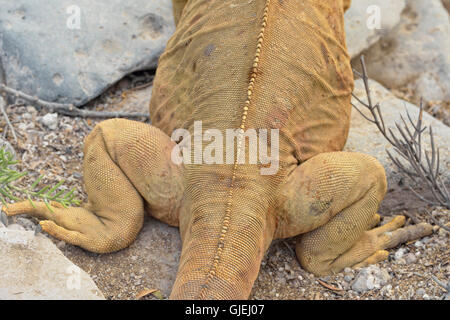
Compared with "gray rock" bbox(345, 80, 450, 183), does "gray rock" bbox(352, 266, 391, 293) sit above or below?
below

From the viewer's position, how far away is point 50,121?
585 centimetres

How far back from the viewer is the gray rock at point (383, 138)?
539 centimetres

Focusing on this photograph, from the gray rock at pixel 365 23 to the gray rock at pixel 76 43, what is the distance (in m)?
2.01

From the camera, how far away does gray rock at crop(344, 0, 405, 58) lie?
6.88 metres

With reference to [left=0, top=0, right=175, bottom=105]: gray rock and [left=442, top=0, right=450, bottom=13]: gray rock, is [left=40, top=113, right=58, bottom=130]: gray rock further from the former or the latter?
[left=442, top=0, right=450, bottom=13]: gray rock

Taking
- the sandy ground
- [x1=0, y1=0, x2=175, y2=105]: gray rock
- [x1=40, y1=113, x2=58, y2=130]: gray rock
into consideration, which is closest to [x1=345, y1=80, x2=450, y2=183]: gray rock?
the sandy ground

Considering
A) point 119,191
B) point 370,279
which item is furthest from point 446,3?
point 119,191

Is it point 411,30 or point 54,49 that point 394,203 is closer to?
point 411,30

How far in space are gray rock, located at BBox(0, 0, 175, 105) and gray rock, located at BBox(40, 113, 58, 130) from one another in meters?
0.27

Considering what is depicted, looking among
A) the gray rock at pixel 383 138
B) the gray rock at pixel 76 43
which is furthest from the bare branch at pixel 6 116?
the gray rock at pixel 383 138

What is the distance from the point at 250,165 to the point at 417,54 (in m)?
4.06

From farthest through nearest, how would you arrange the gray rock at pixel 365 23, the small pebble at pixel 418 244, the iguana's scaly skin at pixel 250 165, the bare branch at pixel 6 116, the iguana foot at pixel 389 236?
the gray rock at pixel 365 23
the bare branch at pixel 6 116
the small pebble at pixel 418 244
the iguana foot at pixel 389 236
the iguana's scaly skin at pixel 250 165

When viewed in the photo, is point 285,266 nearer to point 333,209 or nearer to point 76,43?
point 333,209

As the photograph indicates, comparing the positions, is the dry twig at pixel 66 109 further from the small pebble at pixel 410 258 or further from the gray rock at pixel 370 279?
the small pebble at pixel 410 258
